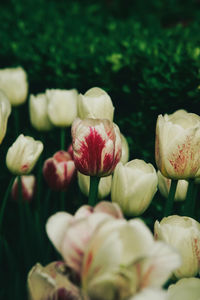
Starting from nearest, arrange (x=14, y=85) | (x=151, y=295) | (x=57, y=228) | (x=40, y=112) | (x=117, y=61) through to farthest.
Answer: (x=151, y=295) → (x=57, y=228) → (x=40, y=112) → (x=14, y=85) → (x=117, y=61)

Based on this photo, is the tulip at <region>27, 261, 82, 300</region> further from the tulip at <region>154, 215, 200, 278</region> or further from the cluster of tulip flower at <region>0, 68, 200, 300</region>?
the tulip at <region>154, 215, 200, 278</region>

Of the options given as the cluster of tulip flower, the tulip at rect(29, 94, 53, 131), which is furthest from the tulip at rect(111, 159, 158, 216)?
the tulip at rect(29, 94, 53, 131)

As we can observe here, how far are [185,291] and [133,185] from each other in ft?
0.95

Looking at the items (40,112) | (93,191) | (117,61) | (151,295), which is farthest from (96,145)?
(117,61)

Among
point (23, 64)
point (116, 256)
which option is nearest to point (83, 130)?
point (116, 256)

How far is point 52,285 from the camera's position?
84cm

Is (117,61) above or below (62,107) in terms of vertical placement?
above

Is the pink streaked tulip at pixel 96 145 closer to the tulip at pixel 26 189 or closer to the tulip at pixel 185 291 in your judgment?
the tulip at pixel 185 291

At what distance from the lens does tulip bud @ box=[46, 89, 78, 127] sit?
164cm

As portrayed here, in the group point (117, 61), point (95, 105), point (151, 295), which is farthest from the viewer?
point (117, 61)

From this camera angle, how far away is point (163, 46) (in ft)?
7.02

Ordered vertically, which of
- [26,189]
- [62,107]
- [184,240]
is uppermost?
[62,107]

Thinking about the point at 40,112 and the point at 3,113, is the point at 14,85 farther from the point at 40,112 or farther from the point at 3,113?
the point at 3,113

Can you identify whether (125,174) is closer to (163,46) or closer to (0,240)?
(0,240)
